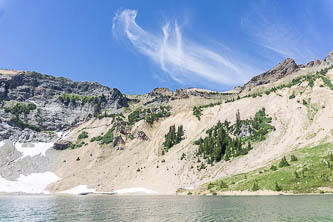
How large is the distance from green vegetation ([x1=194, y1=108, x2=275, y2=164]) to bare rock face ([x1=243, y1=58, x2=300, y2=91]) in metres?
92.2

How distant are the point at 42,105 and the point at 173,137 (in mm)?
98980

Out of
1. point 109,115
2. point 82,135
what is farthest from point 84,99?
point 82,135

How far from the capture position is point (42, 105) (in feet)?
563

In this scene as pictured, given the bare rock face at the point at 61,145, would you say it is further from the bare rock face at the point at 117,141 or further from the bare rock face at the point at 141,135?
the bare rock face at the point at 141,135

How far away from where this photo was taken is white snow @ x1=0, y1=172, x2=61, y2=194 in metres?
98.6

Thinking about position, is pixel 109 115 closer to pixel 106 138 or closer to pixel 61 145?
pixel 106 138

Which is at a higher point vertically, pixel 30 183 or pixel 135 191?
pixel 30 183

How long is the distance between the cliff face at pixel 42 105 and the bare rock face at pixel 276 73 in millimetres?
88636

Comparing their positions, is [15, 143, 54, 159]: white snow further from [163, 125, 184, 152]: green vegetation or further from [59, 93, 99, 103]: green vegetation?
[163, 125, 184, 152]: green vegetation

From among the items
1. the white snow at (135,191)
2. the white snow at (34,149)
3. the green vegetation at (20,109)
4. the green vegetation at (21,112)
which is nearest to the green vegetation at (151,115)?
the white snow at (34,149)

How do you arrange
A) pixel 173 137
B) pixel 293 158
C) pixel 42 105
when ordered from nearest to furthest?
1. pixel 293 158
2. pixel 173 137
3. pixel 42 105

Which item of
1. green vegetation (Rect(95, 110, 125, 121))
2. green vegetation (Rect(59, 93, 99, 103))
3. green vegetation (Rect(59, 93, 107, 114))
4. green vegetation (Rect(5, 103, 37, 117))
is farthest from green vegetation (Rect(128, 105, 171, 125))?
green vegetation (Rect(5, 103, 37, 117))

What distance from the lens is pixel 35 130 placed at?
150 meters

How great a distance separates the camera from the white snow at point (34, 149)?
12662cm
